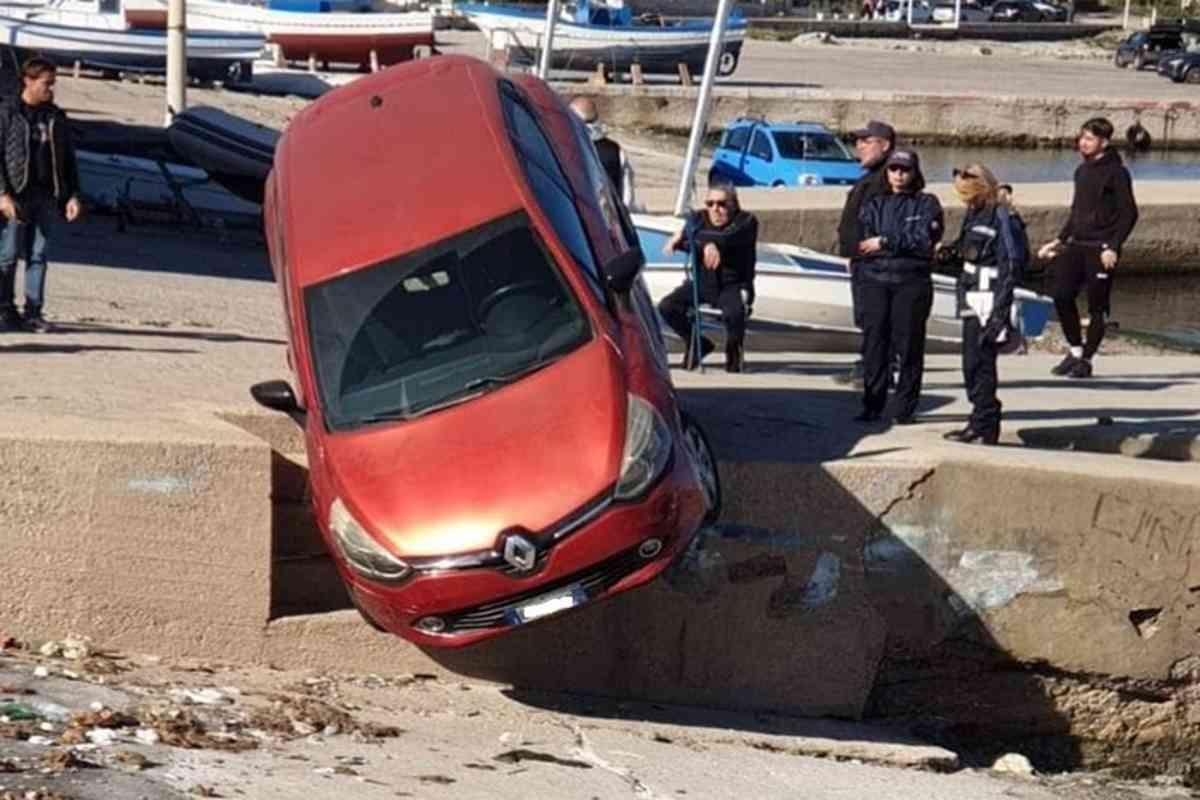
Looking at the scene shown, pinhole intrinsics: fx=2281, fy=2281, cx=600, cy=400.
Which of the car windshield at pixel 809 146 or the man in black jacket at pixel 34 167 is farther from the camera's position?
the car windshield at pixel 809 146

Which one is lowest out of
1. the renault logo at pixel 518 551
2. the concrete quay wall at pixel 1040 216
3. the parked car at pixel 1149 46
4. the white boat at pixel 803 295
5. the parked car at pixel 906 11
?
the parked car at pixel 906 11

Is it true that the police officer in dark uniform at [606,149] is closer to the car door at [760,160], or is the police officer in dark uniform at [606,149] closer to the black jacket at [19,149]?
the black jacket at [19,149]

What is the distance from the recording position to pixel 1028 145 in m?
54.4

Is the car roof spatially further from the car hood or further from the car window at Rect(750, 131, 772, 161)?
the car window at Rect(750, 131, 772, 161)

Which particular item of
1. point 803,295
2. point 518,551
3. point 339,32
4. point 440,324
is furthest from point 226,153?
point 339,32

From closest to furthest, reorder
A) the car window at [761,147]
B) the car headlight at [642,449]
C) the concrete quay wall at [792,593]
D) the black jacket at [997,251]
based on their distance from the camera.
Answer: the car headlight at [642,449]
the concrete quay wall at [792,593]
the black jacket at [997,251]
the car window at [761,147]

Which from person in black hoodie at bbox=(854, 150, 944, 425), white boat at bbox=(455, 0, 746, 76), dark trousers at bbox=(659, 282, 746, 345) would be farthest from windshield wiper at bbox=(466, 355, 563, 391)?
white boat at bbox=(455, 0, 746, 76)

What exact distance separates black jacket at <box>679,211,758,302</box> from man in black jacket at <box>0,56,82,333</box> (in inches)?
146

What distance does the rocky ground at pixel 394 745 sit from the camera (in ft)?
26.1

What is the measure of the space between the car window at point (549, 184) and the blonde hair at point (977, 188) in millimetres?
2235

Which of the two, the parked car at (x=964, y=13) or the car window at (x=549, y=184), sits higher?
the car window at (x=549, y=184)

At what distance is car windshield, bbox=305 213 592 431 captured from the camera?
9.45 metres

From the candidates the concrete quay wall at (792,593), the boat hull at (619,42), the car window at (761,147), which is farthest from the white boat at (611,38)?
the concrete quay wall at (792,593)

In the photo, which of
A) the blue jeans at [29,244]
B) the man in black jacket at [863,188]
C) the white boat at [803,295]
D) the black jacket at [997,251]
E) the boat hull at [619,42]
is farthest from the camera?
the boat hull at [619,42]
